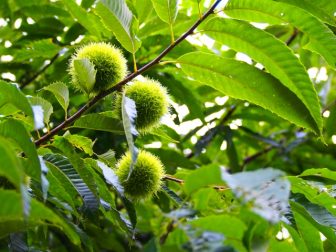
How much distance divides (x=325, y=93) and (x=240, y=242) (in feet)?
5.64

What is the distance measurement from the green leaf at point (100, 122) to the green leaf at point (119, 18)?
19 centimetres

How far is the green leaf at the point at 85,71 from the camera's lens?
127 centimetres

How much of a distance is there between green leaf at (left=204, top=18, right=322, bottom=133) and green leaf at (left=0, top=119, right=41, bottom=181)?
0.60 metres

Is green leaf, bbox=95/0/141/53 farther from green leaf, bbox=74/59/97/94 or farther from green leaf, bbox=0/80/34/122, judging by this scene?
green leaf, bbox=0/80/34/122

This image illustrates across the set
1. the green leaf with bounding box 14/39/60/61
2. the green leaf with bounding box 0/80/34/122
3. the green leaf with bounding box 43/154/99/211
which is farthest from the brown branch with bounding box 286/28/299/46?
the green leaf with bounding box 0/80/34/122

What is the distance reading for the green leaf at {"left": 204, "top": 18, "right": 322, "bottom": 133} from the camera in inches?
52.3

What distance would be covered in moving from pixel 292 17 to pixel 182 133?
1.26m

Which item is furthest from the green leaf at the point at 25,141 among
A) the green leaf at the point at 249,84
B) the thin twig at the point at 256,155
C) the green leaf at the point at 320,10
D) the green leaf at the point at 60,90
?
the thin twig at the point at 256,155

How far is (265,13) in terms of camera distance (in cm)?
139

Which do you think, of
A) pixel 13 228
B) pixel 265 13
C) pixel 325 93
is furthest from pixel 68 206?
pixel 325 93

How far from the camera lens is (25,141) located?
1.05 meters

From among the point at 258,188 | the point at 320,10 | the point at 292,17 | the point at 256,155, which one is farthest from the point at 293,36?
the point at 258,188

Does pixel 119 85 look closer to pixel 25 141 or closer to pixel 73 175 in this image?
pixel 73 175

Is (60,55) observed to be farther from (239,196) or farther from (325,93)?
(239,196)
